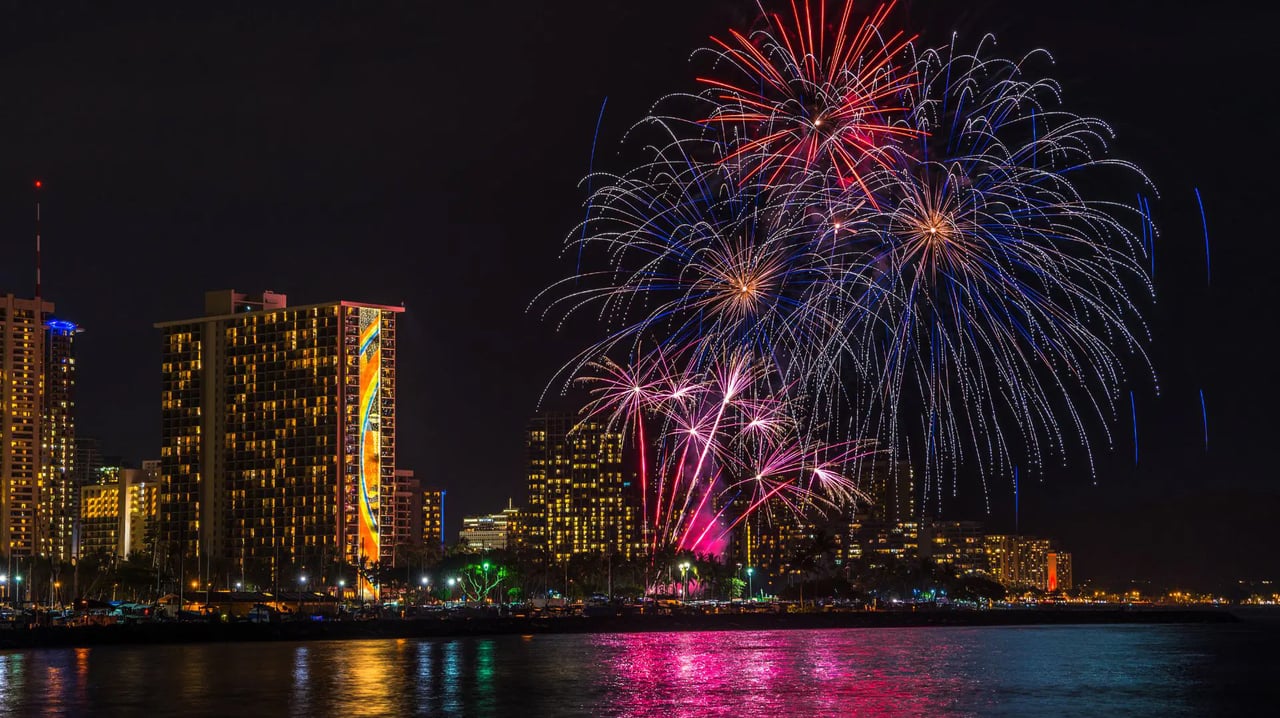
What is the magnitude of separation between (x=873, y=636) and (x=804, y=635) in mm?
7038

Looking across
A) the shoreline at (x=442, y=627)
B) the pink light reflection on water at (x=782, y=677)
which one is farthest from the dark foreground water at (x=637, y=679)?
the shoreline at (x=442, y=627)

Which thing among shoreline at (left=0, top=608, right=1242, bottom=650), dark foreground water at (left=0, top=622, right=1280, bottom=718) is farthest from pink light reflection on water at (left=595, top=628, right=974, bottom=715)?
shoreline at (left=0, top=608, right=1242, bottom=650)

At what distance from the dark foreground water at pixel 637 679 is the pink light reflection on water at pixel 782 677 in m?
0.14

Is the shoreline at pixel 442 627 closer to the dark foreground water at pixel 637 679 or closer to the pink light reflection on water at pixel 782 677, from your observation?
the dark foreground water at pixel 637 679

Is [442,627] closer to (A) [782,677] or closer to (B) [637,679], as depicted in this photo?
(B) [637,679]

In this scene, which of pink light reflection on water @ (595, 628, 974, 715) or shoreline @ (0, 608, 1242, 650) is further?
shoreline @ (0, 608, 1242, 650)

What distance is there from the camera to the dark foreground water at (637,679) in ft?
238

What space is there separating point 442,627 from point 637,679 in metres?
66.2

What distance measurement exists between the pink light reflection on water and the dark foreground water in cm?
14

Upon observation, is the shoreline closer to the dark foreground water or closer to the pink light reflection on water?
the dark foreground water

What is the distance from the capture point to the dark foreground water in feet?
238

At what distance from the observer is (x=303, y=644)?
436 ft

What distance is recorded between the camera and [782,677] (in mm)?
90000

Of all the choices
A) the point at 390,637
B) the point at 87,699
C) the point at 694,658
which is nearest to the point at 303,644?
the point at 390,637
